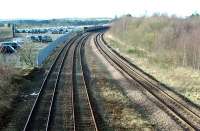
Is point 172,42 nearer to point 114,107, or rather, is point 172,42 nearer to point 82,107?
point 114,107

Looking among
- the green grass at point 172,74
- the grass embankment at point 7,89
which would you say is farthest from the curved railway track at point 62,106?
the green grass at point 172,74

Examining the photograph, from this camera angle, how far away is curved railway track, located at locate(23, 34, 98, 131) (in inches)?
703

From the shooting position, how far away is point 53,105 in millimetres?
21688

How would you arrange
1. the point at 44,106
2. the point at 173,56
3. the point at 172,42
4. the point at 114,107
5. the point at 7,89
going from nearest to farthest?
the point at 114,107 → the point at 44,106 → the point at 7,89 → the point at 173,56 → the point at 172,42

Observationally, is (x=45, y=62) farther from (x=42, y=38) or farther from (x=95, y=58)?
(x=42, y=38)

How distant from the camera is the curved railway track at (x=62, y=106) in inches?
703

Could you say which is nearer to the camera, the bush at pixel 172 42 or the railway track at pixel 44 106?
the railway track at pixel 44 106

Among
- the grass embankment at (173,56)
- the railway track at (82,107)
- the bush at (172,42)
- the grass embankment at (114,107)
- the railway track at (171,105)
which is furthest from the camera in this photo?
the bush at (172,42)

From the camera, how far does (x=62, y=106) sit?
21.5 metres

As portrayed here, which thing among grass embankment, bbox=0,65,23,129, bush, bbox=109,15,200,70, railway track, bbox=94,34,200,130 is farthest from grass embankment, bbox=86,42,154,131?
bush, bbox=109,15,200,70

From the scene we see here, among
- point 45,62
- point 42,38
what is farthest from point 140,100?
point 42,38

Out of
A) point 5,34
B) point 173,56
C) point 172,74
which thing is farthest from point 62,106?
point 5,34

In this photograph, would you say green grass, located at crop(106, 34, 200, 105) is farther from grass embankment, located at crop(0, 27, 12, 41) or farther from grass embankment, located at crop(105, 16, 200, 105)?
grass embankment, located at crop(0, 27, 12, 41)

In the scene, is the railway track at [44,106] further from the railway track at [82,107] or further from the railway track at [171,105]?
the railway track at [171,105]
